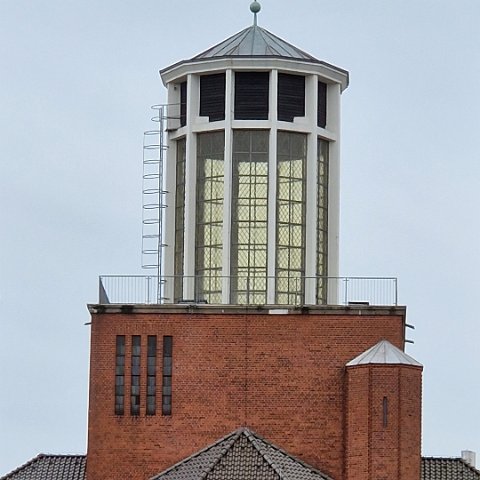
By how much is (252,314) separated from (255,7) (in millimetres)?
10492

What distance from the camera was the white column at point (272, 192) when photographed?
212 ft

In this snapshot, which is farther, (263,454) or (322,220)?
(322,220)

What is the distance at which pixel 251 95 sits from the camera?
65625 millimetres

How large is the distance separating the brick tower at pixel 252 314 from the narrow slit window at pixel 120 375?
0.04 meters

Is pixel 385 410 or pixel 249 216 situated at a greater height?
pixel 249 216

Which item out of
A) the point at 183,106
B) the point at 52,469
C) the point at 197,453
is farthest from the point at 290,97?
the point at 52,469

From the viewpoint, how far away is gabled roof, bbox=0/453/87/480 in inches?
2594

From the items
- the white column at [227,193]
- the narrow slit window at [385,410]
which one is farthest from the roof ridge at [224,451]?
the narrow slit window at [385,410]

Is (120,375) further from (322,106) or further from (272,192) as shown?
(322,106)

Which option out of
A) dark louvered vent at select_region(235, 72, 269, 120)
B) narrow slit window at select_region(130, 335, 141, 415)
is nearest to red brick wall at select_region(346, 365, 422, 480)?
narrow slit window at select_region(130, 335, 141, 415)

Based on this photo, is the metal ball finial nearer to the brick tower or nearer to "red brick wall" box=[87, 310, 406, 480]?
the brick tower

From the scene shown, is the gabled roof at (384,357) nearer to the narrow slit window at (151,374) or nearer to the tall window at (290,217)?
the tall window at (290,217)

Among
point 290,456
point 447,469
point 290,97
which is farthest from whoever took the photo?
point 447,469

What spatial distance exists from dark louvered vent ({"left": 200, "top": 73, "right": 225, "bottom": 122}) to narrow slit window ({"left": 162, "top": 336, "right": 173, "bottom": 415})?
698 cm
